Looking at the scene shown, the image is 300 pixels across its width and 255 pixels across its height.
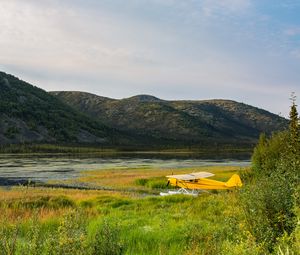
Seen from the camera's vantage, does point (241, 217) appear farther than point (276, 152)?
No

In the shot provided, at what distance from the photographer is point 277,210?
42.5 feet

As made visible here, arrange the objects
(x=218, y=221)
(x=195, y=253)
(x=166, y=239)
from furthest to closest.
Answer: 1. (x=218, y=221)
2. (x=166, y=239)
3. (x=195, y=253)

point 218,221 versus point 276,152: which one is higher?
point 276,152

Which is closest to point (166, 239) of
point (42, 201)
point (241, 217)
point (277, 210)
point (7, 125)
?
point (241, 217)

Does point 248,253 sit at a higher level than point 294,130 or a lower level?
lower

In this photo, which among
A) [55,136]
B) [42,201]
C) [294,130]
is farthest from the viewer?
[55,136]

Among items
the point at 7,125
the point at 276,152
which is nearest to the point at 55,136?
the point at 7,125

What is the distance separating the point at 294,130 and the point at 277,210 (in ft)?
70.3

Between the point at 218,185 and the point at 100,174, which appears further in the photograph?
the point at 100,174

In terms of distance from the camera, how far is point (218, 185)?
3875 cm

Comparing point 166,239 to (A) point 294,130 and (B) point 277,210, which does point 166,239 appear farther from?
(A) point 294,130

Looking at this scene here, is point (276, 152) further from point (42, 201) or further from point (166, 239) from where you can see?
point (166, 239)

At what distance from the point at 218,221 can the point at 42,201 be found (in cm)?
1231

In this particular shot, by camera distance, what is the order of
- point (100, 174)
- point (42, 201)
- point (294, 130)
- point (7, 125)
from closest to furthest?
point (42, 201)
point (294, 130)
point (100, 174)
point (7, 125)
